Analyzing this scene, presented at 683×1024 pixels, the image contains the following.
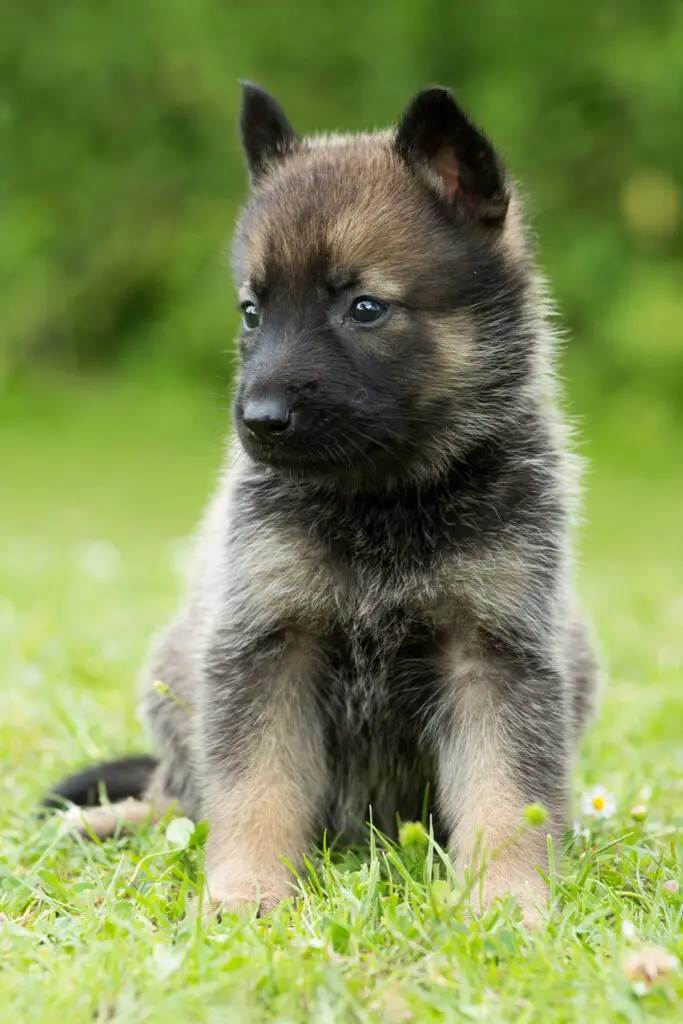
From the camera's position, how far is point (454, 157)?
370 cm

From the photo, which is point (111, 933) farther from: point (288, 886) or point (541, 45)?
point (541, 45)

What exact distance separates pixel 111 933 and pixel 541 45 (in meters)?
17.3

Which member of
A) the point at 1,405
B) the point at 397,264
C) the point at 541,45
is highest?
the point at 541,45

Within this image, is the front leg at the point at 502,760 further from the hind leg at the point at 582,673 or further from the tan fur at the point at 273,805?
the hind leg at the point at 582,673

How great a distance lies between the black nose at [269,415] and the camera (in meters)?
3.28

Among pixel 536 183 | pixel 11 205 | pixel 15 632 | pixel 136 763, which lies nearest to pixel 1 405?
pixel 11 205

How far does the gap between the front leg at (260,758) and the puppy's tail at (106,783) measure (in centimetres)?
75

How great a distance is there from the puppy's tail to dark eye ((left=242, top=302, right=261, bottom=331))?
4.99 ft

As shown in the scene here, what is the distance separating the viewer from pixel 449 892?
304cm

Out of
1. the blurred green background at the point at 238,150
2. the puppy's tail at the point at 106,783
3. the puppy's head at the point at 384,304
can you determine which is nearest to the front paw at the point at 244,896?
the puppy's tail at the point at 106,783

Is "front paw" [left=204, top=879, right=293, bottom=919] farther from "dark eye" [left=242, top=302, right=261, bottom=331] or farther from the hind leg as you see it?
"dark eye" [left=242, top=302, right=261, bottom=331]

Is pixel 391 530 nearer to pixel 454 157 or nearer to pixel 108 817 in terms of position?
pixel 454 157

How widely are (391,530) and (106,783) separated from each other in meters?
1.41

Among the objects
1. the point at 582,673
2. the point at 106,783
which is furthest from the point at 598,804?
the point at 106,783
